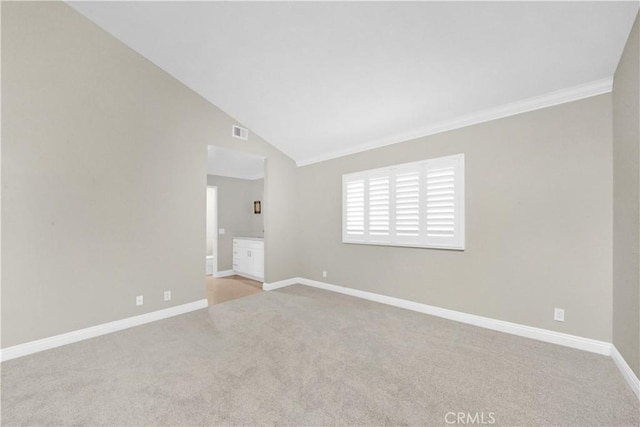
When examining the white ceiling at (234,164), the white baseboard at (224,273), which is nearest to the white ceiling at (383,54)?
the white ceiling at (234,164)

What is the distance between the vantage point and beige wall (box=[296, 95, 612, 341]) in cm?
244

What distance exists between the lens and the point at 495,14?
1.98m

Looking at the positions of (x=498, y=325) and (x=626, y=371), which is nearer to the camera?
(x=626, y=371)

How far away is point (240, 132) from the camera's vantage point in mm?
4262

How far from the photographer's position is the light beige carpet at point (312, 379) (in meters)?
1.66

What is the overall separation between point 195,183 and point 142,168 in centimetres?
67

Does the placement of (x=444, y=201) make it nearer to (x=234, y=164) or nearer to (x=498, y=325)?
(x=498, y=325)

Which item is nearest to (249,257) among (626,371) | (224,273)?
(224,273)

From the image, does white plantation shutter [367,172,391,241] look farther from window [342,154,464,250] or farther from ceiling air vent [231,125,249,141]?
ceiling air vent [231,125,249,141]

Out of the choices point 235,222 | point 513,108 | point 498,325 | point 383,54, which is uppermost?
point 383,54

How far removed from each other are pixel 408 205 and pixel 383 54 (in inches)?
75.9

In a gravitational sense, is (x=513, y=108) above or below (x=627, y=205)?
above

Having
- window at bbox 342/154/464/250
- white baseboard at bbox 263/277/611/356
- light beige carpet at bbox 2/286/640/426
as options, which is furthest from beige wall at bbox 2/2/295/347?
white baseboard at bbox 263/277/611/356

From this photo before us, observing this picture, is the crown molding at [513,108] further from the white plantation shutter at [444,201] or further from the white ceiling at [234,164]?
the white ceiling at [234,164]
